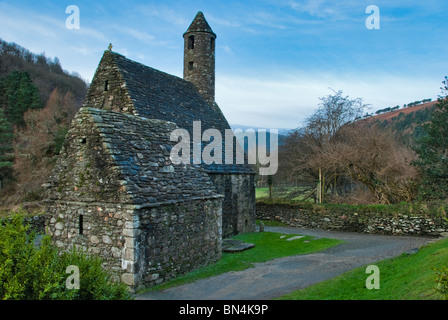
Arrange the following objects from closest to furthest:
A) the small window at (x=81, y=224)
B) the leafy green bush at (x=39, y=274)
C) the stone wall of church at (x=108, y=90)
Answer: the leafy green bush at (x=39, y=274)
the small window at (x=81, y=224)
the stone wall of church at (x=108, y=90)

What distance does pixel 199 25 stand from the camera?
2217cm

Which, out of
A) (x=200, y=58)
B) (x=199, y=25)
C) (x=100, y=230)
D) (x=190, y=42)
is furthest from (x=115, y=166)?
(x=199, y=25)

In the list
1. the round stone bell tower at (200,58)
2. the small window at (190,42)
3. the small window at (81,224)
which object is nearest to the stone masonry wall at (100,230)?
the small window at (81,224)

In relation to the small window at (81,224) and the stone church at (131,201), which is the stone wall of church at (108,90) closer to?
the stone church at (131,201)

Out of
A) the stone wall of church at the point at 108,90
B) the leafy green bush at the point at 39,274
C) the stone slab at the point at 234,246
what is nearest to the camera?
the leafy green bush at the point at 39,274

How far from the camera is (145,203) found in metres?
9.01

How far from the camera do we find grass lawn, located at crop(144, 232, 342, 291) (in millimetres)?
10448

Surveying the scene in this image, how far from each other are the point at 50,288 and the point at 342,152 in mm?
23330

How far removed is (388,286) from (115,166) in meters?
7.74

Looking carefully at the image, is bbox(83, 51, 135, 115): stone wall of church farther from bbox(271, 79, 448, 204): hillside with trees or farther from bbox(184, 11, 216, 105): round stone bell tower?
bbox(271, 79, 448, 204): hillside with trees

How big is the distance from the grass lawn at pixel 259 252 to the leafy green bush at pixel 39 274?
3573 mm

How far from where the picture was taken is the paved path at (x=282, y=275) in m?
8.63
